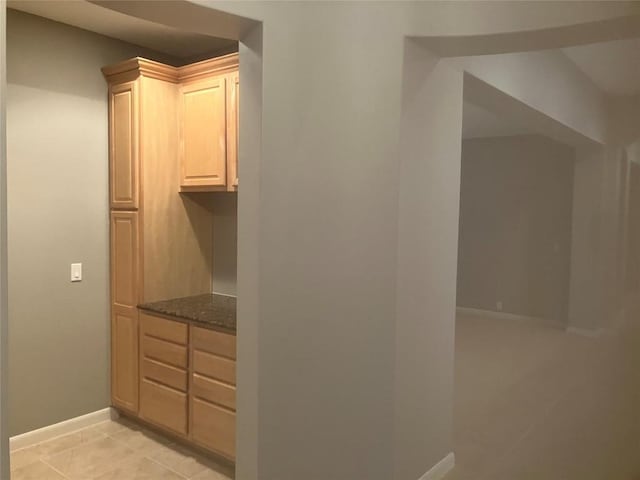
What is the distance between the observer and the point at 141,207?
322 cm

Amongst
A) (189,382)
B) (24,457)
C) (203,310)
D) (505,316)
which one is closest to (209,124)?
(203,310)

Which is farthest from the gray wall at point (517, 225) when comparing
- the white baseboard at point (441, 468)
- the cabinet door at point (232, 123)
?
the cabinet door at point (232, 123)

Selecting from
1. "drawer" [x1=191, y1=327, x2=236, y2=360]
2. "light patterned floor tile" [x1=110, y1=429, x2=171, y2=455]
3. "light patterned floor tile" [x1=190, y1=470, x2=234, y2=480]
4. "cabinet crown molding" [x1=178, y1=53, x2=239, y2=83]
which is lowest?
"light patterned floor tile" [x1=190, y1=470, x2=234, y2=480]

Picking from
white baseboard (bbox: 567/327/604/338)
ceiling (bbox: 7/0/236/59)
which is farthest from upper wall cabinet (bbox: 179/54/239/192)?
white baseboard (bbox: 567/327/604/338)

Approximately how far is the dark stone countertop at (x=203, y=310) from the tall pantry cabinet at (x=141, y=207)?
0.33 ft

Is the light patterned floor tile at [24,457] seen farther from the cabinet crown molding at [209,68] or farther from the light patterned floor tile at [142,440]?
the cabinet crown molding at [209,68]

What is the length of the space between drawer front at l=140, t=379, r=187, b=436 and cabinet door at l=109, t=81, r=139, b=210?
3.94 ft

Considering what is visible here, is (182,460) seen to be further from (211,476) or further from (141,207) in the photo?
(141,207)

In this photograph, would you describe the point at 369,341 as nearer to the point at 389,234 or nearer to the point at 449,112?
the point at 389,234

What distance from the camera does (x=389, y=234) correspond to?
220 centimetres

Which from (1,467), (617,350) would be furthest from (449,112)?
(617,350)

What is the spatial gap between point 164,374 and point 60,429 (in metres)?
0.81

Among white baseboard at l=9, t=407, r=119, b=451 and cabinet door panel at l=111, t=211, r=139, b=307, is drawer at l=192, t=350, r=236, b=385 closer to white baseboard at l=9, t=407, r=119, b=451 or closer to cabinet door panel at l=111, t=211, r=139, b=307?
cabinet door panel at l=111, t=211, r=139, b=307

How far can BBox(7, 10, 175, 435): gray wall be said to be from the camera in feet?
9.79
